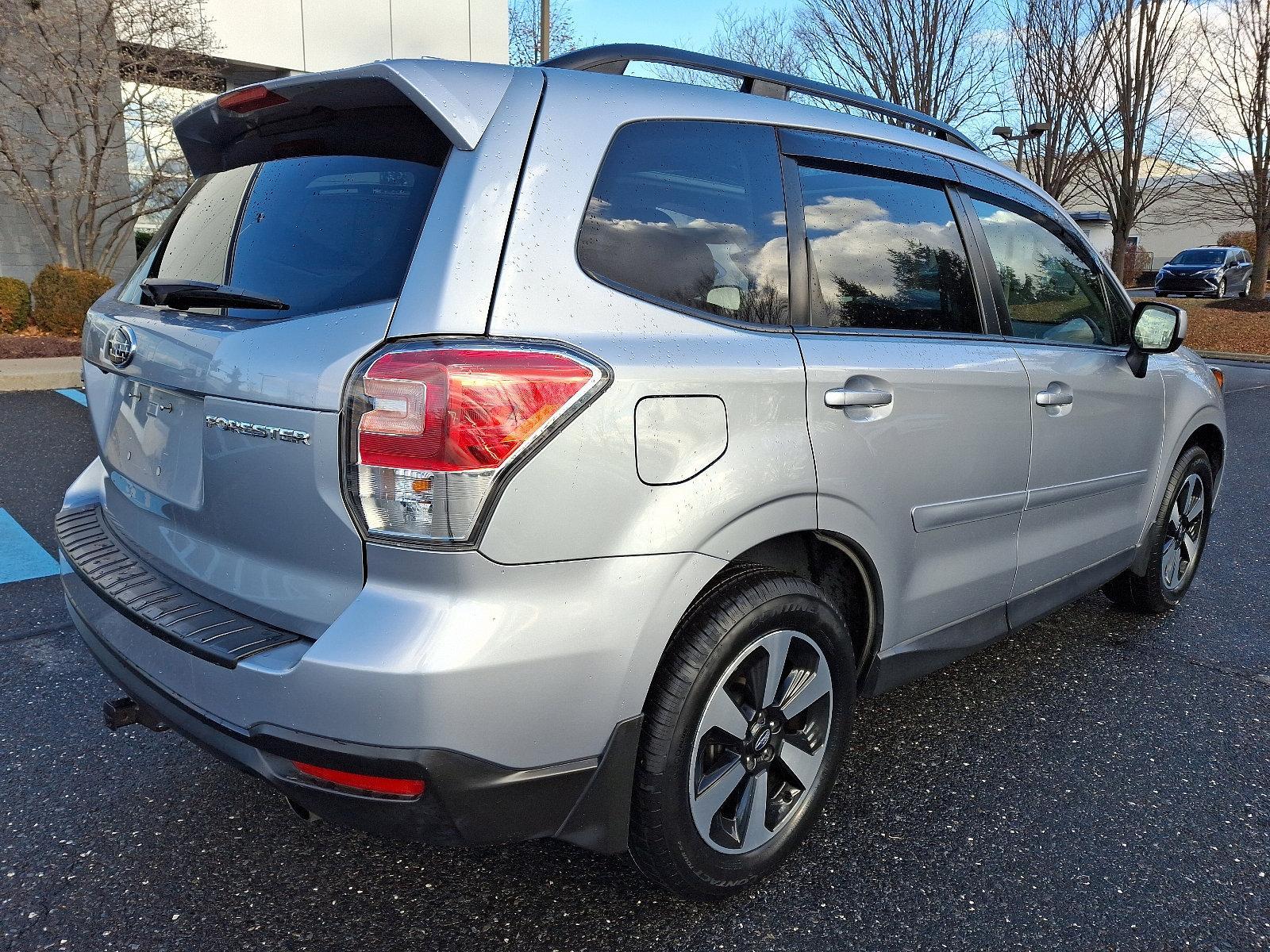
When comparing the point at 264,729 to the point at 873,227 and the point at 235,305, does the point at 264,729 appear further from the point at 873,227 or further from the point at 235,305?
the point at 873,227

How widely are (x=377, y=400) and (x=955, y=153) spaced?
2148mm

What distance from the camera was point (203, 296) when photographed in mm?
2152

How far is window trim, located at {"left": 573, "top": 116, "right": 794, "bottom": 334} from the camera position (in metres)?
1.95

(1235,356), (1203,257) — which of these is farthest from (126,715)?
(1203,257)

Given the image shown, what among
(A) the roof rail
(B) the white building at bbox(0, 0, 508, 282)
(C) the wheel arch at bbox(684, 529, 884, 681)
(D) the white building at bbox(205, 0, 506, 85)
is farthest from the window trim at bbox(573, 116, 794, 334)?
(D) the white building at bbox(205, 0, 506, 85)

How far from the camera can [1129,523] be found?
3814mm

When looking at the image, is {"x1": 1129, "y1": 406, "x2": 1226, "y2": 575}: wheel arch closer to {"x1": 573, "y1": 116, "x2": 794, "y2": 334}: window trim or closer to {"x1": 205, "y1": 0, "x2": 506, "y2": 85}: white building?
{"x1": 573, "y1": 116, "x2": 794, "y2": 334}: window trim

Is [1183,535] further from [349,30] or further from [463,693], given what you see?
[349,30]

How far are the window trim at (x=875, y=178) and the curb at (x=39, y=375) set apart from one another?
31.1 ft

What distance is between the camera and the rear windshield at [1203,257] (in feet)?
102

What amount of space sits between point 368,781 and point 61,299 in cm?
1441

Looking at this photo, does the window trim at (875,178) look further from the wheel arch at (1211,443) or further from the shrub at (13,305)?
the shrub at (13,305)

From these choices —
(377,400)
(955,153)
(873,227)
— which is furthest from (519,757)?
(955,153)

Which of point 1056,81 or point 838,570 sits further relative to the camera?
point 1056,81
